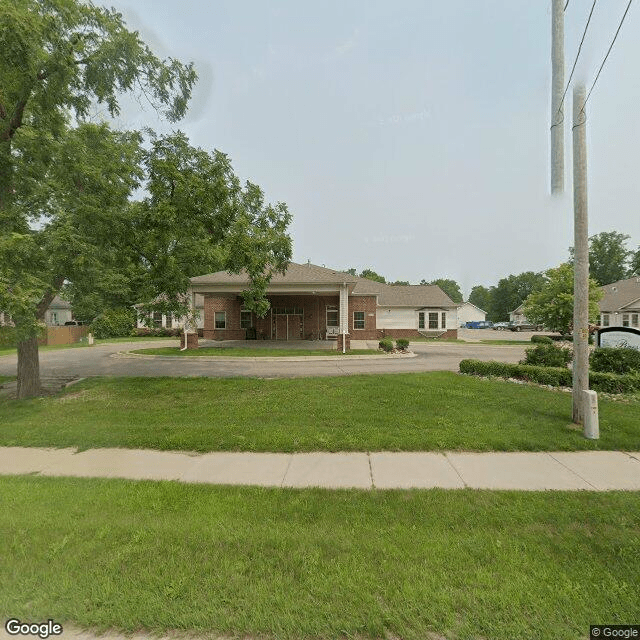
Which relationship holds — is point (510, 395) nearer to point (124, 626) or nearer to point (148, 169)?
point (124, 626)

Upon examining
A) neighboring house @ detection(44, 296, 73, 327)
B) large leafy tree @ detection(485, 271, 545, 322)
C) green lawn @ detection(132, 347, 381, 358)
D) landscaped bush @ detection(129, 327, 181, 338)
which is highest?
large leafy tree @ detection(485, 271, 545, 322)

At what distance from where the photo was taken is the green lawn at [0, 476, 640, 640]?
2.08 m

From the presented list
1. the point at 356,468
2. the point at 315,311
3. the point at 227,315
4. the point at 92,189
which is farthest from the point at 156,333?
the point at 356,468

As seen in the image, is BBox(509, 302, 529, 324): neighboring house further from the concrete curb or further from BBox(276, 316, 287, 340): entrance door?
the concrete curb

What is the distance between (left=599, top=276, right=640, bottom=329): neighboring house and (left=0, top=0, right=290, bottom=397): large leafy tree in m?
41.9

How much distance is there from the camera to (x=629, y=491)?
3.75 metres

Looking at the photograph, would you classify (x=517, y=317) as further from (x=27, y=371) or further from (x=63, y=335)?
(x=27, y=371)

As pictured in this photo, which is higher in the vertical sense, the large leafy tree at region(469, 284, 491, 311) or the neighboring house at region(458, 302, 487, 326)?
A: the large leafy tree at region(469, 284, 491, 311)

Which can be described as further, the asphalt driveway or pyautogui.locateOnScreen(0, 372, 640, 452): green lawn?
the asphalt driveway

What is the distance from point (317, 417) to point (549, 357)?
8904 mm

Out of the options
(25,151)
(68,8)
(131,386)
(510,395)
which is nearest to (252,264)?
(131,386)

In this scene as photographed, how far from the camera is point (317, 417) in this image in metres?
6.64

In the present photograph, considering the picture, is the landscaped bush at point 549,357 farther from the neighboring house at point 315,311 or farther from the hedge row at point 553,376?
the neighboring house at point 315,311

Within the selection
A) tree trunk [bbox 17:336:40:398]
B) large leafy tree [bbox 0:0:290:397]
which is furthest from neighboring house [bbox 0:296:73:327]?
large leafy tree [bbox 0:0:290:397]
